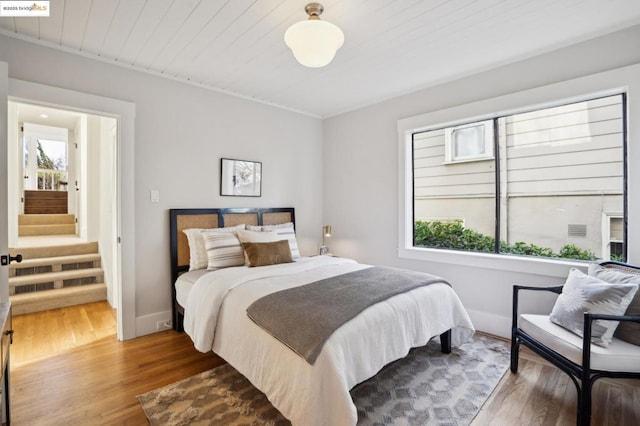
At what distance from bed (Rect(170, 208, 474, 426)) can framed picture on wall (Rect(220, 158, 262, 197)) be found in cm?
55

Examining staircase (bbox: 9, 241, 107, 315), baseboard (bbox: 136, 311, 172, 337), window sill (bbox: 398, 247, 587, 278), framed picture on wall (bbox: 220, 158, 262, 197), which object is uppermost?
framed picture on wall (bbox: 220, 158, 262, 197)

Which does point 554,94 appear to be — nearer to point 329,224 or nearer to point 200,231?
point 329,224

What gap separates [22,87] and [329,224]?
349 centimetres

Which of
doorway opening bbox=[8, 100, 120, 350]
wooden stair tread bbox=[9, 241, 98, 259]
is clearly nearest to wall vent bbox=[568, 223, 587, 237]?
doorway opening bbox=[8, 100, 120, 350]

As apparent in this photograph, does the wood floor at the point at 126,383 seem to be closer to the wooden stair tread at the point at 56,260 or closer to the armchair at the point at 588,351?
the armchair at the point at 588,351

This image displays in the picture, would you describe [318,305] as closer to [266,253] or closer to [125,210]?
[266,253]

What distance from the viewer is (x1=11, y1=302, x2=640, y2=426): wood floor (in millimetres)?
1854

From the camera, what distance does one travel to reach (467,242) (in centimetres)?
343

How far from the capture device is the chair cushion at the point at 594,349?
1.70 m

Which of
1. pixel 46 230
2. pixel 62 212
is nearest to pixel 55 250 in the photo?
pixel 46 230

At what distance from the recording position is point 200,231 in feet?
10.4

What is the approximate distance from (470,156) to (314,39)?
2369 mm

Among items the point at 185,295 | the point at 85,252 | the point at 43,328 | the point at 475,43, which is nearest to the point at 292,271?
the point at 185,295

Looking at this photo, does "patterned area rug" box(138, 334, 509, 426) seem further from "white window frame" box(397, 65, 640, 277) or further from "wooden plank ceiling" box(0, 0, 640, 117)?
"wooden plank ceiling" box(0, 0, 640, 117)
